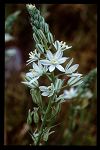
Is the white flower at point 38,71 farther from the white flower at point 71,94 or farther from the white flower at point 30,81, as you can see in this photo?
the white flower at point 71,94

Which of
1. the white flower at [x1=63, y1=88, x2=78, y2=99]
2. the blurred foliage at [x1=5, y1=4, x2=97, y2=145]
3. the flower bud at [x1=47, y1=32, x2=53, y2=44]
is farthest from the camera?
the blurred foliage at [x1=5, y1=4, x2=97, y2=145]

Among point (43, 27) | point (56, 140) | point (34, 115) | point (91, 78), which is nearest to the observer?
point (43, 27)

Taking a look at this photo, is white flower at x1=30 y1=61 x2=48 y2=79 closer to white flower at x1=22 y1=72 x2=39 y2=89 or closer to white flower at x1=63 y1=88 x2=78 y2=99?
white flower at x1=22 y1=72 x2=39 y2=89

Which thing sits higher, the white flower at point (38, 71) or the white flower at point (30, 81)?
the white flower at point (38, 71)

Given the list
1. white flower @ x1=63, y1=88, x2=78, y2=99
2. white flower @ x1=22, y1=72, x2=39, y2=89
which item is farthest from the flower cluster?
white flower @ x1=63, y1=88, x2=78, y2=99

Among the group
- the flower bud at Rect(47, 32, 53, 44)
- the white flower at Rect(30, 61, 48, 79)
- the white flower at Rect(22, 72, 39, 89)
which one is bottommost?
the white flower at Rect(22, 72, 39, 89)

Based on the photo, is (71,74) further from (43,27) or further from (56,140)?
(56,140)

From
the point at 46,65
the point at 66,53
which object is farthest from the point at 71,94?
the point at 46,65

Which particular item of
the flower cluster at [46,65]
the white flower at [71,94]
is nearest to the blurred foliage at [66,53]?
the white flower at [71,94]
